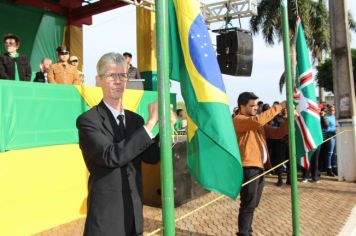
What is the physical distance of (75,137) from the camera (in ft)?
21.6

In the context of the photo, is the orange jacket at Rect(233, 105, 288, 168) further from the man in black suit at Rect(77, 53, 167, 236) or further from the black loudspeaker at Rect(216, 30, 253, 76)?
the man in black suit at Rect(77, 53, 167, 236)

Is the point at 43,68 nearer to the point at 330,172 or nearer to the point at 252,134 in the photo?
the point at 252,134

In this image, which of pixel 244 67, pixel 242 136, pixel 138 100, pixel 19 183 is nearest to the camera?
pixel 242 136

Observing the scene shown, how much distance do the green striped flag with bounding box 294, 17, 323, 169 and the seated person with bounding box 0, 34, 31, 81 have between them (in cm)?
439

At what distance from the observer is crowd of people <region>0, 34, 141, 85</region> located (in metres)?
6.12

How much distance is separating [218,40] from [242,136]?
2.39 meters

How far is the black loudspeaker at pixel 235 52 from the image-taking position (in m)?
5.84

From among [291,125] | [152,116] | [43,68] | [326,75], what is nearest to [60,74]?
[43,68]

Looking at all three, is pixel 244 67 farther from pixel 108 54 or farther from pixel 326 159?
pixel 326 159

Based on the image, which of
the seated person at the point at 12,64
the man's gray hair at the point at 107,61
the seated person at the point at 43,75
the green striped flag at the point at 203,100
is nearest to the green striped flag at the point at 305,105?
the green striped flag at the point at 203,100

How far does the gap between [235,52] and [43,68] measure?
13.5ft

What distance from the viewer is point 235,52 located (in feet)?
19.4

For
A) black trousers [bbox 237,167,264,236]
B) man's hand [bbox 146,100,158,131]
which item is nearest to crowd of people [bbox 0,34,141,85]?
black trousers [bbox 237,167,264,236]

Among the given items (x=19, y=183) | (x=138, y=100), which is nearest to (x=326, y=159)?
(x=138, y=100)
